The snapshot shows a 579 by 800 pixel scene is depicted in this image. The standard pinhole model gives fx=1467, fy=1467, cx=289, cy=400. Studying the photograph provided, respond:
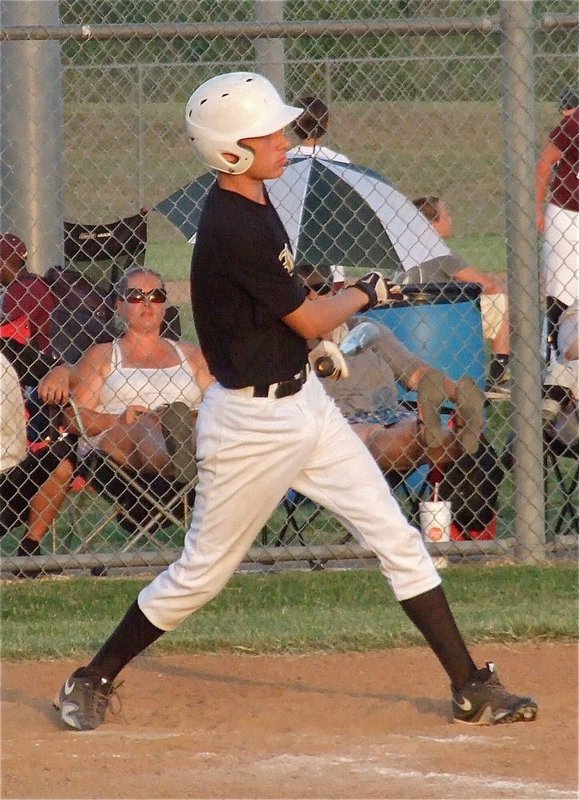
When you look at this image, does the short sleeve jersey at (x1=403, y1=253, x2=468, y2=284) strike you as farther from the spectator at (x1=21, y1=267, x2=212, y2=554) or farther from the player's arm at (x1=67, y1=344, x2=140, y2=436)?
the player's arm at (x1=67, y1=344, x2=140, y2=436)

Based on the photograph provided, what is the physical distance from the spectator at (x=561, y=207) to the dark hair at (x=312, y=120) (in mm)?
1183

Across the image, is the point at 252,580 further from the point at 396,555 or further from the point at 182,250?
the point at 182,250

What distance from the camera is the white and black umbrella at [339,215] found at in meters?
7.34

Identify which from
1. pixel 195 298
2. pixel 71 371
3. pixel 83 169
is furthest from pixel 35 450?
pixel 83 169

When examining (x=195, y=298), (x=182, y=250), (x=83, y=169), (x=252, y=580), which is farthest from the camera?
(x=83, y=169)

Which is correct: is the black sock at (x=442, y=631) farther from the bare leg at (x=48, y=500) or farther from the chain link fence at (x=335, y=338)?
the bare leg at (x=48, y=500)

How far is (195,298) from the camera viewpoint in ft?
13.5

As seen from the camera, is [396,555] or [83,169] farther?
[83,169]


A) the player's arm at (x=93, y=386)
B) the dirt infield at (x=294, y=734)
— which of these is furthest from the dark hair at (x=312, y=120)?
the dirt infield at (x=294, y=734)

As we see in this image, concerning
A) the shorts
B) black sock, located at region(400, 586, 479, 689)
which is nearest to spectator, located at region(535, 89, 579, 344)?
the shorts

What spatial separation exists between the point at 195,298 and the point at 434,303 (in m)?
3.38

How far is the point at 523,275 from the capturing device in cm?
630

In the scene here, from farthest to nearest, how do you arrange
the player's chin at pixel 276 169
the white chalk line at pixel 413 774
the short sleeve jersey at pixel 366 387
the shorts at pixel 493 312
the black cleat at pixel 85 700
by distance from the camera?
the shorts at pixel 493 312, the short sleeve jersey at pixel 366 387, the black cleat at pixel 85 700, the player's chin at pixel 276 169, the white chalk line at pixel 413 774

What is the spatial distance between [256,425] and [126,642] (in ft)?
2.53
